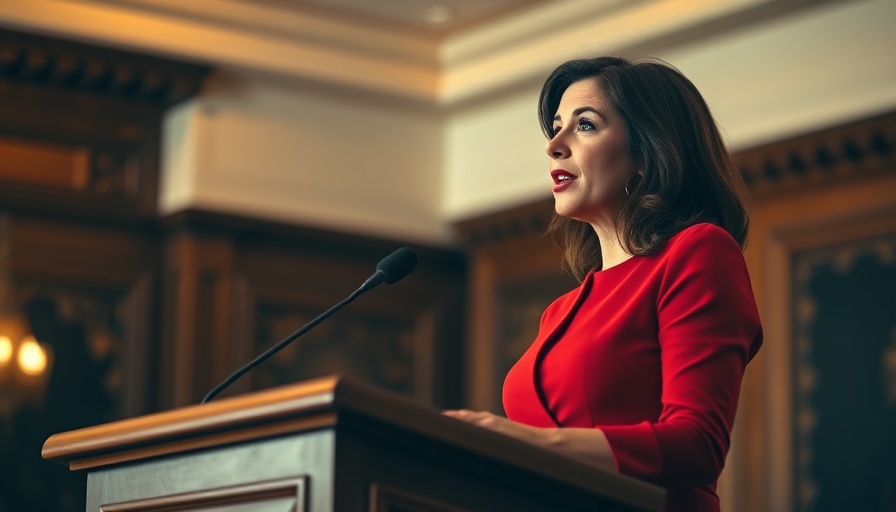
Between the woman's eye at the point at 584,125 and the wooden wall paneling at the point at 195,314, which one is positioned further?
the wooden wall paneling at the point at 195,314

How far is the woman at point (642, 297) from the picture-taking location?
2.04m

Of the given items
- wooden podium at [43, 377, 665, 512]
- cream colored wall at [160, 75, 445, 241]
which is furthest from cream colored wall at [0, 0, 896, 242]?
wooden podium at [43, 377, 665, 512]

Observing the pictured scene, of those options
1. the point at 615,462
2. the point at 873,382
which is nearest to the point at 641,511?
the point at 615,462

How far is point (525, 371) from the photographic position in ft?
7.83

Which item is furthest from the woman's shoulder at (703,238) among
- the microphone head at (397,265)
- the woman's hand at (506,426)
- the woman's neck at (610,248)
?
the microphone head at (397,265)

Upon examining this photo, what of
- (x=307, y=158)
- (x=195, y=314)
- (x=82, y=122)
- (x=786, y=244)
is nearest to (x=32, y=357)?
(x=195, y=314)

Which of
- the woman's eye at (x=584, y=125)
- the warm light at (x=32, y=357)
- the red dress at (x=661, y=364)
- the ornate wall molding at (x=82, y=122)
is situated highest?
the ornate wall molding at (x=82, y=122)

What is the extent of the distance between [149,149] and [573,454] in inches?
206

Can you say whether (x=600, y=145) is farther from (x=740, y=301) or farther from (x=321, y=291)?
(x=321, y=291)

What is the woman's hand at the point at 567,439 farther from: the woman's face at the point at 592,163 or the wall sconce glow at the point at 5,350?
the wall sconce glow at the point at 5,350

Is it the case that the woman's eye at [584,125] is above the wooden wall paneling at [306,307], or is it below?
below

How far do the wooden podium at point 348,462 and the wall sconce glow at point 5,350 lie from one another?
15.1 ft

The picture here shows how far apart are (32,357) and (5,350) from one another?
0.12 m

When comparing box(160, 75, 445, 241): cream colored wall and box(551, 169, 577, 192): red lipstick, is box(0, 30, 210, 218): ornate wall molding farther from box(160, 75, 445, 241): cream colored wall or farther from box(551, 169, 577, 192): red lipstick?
box(551, 169, 577, 192): red lipstick
